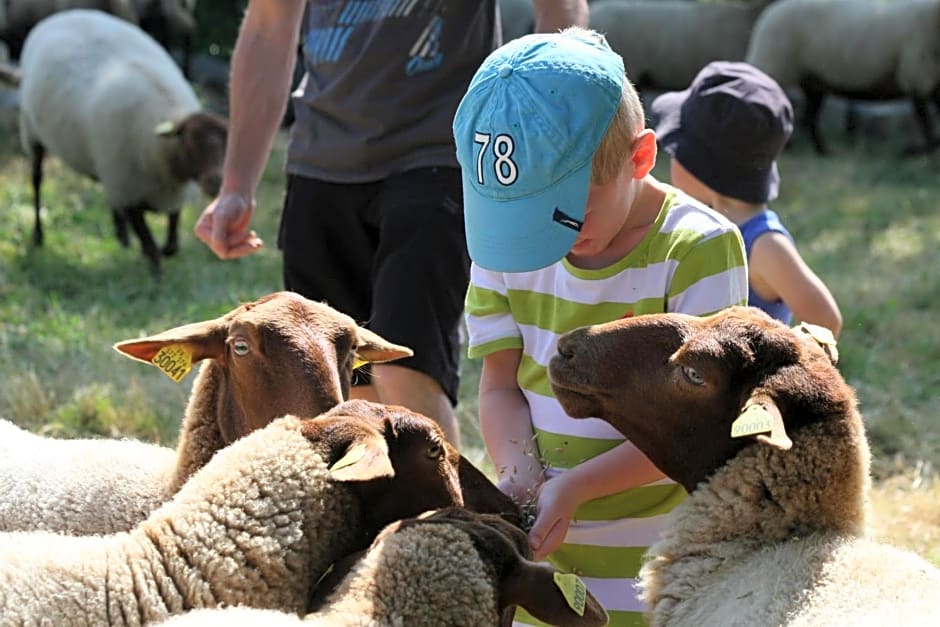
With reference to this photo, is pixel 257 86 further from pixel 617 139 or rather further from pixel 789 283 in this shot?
pixel 789 283

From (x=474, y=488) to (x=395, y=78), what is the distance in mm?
1564

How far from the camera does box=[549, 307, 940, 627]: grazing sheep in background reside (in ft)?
7.83

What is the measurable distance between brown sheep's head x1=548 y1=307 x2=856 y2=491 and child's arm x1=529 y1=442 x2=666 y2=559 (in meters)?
0.13

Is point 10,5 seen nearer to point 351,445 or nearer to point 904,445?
point 904,445

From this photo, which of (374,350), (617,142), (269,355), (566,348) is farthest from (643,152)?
(269,355)

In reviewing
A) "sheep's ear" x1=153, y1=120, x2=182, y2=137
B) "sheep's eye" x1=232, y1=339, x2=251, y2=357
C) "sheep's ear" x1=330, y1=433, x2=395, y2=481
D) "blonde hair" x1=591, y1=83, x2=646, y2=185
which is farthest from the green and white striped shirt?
"sheep's ear" x1=153, y1=120, x2=182, y2=137

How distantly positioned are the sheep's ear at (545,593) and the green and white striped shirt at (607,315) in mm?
658

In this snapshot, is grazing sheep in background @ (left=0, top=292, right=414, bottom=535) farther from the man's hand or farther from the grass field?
the grass field

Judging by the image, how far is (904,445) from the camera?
5.72 m

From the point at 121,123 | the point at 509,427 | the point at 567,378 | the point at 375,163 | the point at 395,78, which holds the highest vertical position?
the point at 395,78

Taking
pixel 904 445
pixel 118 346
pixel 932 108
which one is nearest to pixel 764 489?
pixel 118 346

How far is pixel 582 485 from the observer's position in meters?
2.79

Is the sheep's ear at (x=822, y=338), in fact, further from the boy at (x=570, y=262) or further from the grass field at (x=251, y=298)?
the grass field at (x=251, y=298)

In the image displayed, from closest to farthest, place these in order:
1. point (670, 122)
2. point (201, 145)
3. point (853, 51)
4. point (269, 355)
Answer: point (269, 355), point (670, 122), point (201, 145), point (853, 51)
